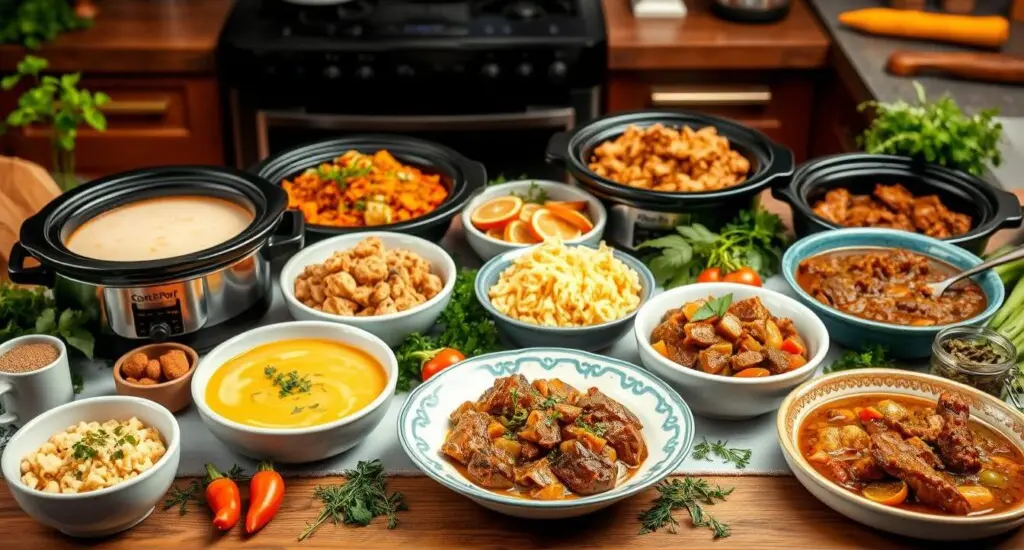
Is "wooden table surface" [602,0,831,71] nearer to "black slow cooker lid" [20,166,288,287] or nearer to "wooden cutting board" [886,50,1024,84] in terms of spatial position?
"wooden cutting board" [886,50,1024,84]

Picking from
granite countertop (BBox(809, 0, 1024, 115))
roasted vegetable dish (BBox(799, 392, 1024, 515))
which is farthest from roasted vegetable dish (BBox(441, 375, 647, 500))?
granite countertop (BBox(809, 0, 1024, 115))

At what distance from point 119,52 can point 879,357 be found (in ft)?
10.1

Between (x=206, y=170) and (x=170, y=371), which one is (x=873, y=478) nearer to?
(x=170, y=371)

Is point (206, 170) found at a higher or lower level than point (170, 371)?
higher

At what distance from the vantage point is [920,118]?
284cm

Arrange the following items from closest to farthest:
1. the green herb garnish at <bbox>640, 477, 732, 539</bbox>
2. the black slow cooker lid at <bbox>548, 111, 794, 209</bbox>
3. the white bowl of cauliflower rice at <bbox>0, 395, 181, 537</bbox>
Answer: the white bowl of cauliflower rice at <bbox>0, 395, 181, 537</bbox>, the green herb garnish at <bbox>640, 477, 732, 539</bbox>, the black slow cooker lid at <bbox>548, 111, 794, 209</bbox>

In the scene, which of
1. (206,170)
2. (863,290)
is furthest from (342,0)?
(863,290)

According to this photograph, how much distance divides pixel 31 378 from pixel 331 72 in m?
2.26

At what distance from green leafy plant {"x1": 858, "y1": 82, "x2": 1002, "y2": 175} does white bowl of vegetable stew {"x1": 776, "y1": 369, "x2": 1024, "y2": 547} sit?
93 cm

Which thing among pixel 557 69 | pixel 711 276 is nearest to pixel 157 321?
pixel 711 276

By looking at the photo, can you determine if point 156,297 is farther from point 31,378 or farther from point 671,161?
point 671,161

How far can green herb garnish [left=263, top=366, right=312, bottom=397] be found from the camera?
6.76ft

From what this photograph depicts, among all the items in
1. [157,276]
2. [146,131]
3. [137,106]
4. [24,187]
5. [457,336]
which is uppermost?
[157,276]

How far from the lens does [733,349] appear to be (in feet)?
7.00
